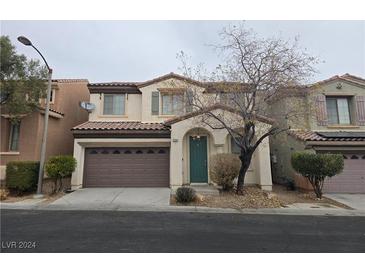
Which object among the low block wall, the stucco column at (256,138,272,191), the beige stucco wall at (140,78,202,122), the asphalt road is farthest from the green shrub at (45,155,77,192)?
the low block wall

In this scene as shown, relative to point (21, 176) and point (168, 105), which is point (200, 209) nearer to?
point (168, 105)

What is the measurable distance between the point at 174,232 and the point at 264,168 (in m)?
7.56

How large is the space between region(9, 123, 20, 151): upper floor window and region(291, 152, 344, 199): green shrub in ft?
49.8

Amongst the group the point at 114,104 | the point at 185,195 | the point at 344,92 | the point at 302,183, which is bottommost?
the point at 185,195

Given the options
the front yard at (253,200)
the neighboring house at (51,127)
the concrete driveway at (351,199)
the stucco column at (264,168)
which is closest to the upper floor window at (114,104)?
the neighboring house at (51,127)

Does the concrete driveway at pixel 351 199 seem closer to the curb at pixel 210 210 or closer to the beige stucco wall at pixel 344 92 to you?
the curb at pixel 210 210

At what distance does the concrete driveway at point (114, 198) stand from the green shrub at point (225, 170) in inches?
102

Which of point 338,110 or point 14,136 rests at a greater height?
point 338,110

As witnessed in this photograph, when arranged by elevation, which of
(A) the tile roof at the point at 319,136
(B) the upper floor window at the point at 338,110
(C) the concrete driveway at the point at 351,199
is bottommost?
(C) the concrete driveway at the point at 351,199

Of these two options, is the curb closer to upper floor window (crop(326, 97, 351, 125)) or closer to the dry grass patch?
the dry grass patch

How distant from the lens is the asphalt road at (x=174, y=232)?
4566 mm

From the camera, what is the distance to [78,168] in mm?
11531

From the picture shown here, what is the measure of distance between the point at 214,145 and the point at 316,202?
5502mm

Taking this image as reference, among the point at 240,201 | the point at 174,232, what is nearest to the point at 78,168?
the point at 174,232
